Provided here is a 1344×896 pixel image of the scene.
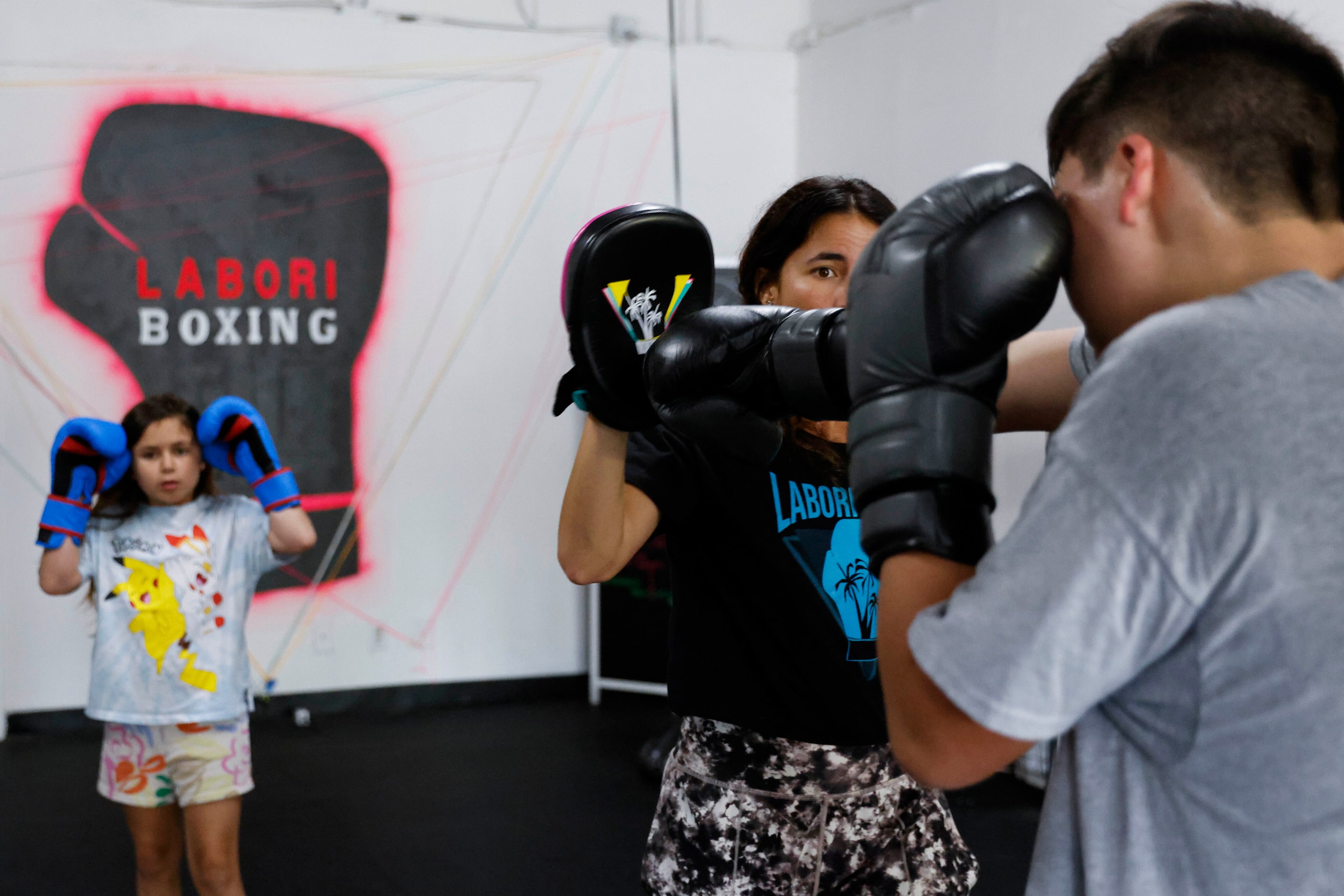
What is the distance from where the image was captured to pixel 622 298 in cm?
106

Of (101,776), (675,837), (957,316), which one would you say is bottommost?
(101,776)

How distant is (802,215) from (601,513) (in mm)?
483

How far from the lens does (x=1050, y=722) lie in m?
0.57

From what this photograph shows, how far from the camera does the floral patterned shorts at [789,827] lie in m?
1.13

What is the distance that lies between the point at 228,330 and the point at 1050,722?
150 inches

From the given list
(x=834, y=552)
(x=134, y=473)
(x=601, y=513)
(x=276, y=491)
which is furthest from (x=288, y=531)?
(x=834, y=552)

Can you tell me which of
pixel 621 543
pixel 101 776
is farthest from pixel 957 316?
pixel 101 776

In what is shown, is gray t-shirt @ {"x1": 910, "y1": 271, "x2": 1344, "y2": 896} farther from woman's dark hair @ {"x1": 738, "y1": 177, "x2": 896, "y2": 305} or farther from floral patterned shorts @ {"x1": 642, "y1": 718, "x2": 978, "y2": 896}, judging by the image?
woman's dark hair @ {"x1": 738, "y1": 177, "x2": 896, "y2": 305}

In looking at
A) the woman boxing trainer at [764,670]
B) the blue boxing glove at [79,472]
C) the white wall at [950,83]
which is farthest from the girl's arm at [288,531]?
the white wall at [950,83]

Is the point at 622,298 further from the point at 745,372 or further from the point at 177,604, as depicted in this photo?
the point at 177,604

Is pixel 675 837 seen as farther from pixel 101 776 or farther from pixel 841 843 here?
pixel 101 776

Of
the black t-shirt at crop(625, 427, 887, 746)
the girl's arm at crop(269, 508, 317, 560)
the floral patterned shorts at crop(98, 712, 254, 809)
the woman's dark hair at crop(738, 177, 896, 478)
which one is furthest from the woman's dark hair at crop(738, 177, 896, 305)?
the floral patterned shorts at crop(98, 712, 254, 809)

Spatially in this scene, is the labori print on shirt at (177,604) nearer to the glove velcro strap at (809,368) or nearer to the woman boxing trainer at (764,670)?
the woman boxing trainer at (764,670)

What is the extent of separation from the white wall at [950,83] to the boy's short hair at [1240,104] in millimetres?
2075
